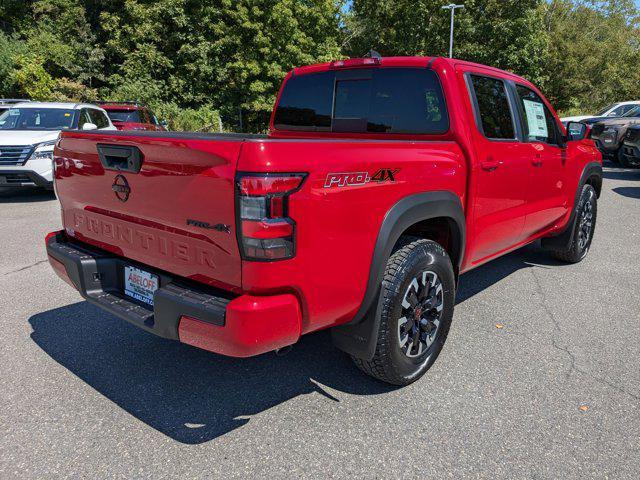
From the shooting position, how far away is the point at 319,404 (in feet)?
9.34

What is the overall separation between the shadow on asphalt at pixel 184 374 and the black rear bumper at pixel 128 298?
0.59 meters

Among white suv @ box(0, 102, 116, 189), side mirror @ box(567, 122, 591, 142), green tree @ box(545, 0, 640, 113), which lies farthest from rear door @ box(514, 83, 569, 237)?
green tree @ box(545, 0, 640, 113)

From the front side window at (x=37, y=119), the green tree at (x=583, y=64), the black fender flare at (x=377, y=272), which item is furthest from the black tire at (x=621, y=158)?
the green tree at (x=583, y=64)

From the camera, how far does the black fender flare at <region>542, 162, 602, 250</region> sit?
520 cm

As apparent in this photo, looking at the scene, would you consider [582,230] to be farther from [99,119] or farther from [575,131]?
[99,119]

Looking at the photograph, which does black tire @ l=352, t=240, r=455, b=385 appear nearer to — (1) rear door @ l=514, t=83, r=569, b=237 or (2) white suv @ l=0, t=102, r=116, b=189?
(1) rear door @ l=514, t=83, r=569, b=237

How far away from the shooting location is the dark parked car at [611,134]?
44.9ft

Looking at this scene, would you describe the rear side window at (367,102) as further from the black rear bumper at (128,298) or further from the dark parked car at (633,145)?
the dark parked car at (633,145)

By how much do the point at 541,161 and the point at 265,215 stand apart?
10.2 feet

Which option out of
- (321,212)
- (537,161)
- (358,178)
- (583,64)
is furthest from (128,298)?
(583,64)

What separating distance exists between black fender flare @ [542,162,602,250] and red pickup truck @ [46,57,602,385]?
1303mm

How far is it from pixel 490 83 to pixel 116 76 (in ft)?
81.3

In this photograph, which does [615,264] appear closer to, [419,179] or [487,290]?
[487,290]

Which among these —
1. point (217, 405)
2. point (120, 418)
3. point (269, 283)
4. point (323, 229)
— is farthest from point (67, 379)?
point (323, 229)
